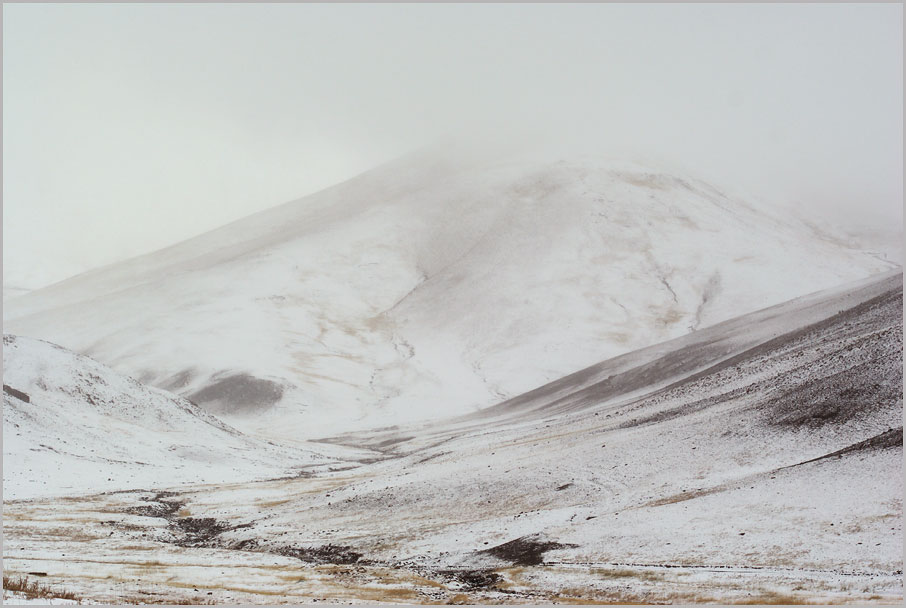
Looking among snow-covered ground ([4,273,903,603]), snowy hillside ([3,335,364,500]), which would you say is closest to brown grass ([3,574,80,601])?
snow-covered ground ([4,273,903,603])

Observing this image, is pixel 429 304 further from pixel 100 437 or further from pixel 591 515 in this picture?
pixel 591 515

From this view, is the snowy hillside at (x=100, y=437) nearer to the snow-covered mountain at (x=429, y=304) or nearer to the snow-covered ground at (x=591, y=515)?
the snow-covered ground at (x=591, y=515)

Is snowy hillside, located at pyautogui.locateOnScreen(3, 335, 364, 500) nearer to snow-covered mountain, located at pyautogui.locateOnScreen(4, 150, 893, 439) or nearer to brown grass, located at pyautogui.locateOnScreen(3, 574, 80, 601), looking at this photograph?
brown grass, located at pyautogui.locateOnScreen(3, 574, 80, 601)

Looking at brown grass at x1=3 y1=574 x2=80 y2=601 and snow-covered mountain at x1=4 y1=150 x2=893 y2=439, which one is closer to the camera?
brown grass at x1=3 y1=574 x2=80 y2=601

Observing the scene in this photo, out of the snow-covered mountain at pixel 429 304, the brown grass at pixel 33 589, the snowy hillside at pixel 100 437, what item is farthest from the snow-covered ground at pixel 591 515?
the snow-covered mountain at pixel 429 304

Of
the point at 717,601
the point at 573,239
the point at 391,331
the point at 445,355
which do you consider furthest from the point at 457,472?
the point at 573,239

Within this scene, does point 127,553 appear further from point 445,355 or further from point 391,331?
point 391,331

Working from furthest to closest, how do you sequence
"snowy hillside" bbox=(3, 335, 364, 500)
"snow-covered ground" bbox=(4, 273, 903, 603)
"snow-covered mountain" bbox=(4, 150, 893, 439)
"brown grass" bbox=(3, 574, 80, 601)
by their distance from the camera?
"snow-covered mountain" bbox=(4, 150, 893, 439) < "snowy hillside" bbox=(3, 335, 364, 500) < "snow-covered ground" bbox=(4, 273, 903, 603) < "brown grass" bbox=(3, 574, 80, 601)
